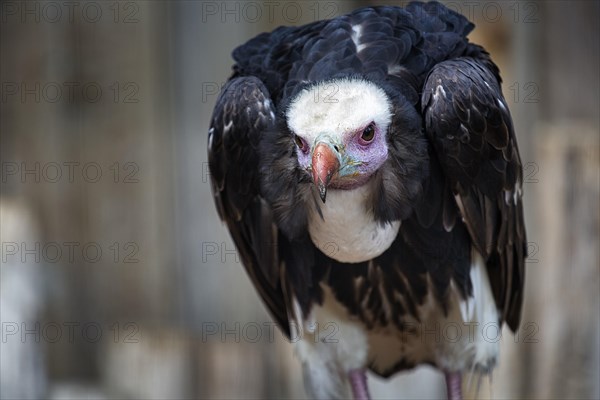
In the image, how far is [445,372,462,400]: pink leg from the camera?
14.1 feet

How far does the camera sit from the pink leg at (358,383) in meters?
4.42

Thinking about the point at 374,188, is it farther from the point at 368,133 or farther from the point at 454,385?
the point at 454,385

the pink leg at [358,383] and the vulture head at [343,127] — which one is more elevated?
the vulture head at [343,127]

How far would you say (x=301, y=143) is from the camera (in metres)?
3.52

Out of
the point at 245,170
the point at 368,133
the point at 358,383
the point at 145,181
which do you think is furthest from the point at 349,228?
the point at 145,181

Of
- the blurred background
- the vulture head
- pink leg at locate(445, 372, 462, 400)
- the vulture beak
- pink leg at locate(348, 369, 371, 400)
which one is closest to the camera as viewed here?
the vulture beak

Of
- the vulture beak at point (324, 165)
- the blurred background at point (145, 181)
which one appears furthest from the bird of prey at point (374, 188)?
the blurred background at point (145, 181)

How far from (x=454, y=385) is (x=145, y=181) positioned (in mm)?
2594

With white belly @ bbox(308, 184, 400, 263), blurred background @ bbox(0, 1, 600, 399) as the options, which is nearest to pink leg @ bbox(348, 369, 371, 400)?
white belly @ bbox(308, 184, 400, 263)

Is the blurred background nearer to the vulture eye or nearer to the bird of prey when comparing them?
the bird of prey

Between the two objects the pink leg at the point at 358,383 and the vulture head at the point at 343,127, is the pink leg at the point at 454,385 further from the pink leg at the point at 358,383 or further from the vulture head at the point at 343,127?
the vulture head at the point at 343,127

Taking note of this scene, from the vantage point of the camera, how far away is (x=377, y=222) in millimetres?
3662

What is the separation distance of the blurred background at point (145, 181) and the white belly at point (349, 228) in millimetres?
1682

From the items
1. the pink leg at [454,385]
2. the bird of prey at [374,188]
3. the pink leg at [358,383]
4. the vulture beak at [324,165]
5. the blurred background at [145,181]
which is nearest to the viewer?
the vulture beak at [324,165]
